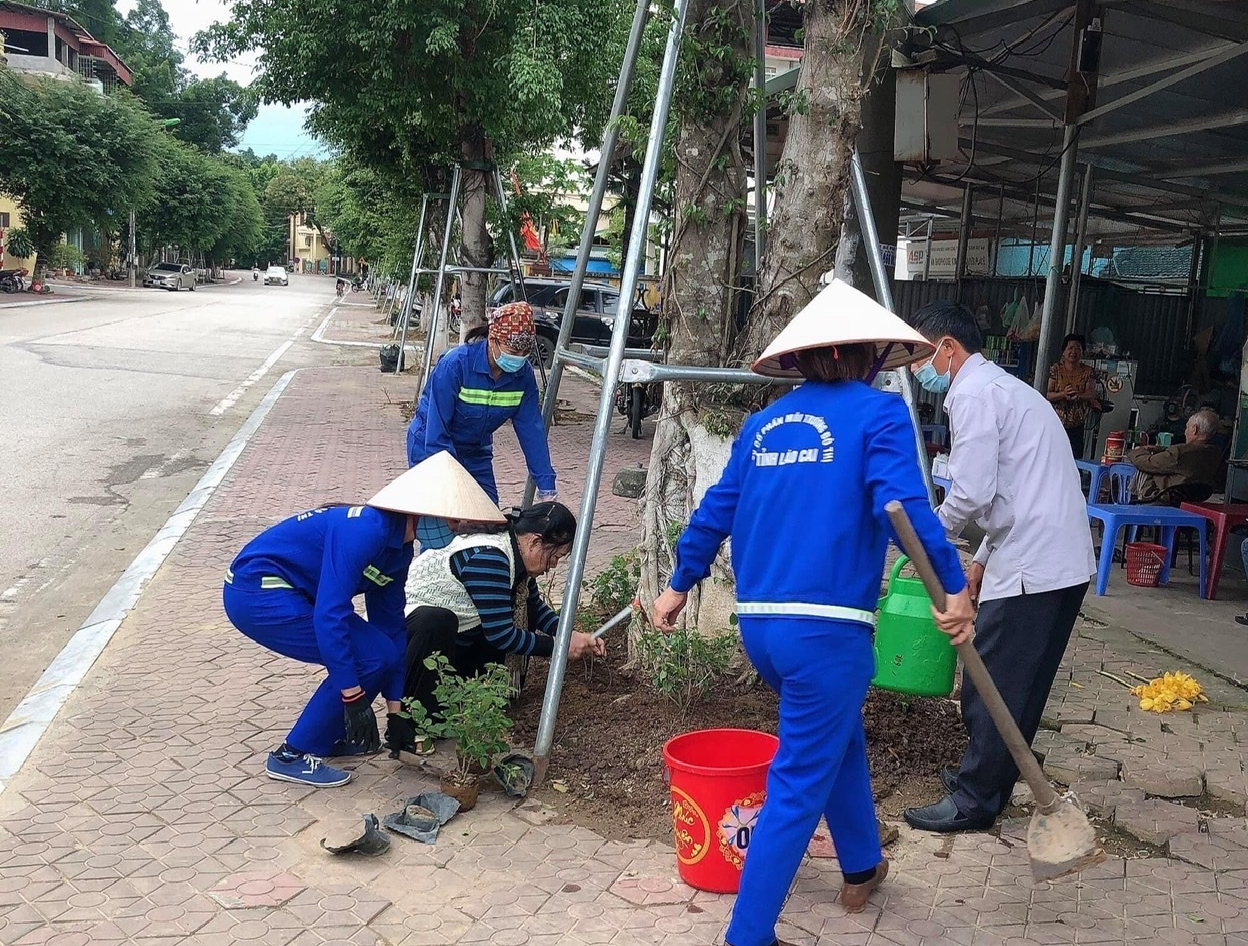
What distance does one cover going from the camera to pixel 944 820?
12.8ft

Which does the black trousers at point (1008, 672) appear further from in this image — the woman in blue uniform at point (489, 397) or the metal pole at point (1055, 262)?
the metal pole at point (1055, 262)

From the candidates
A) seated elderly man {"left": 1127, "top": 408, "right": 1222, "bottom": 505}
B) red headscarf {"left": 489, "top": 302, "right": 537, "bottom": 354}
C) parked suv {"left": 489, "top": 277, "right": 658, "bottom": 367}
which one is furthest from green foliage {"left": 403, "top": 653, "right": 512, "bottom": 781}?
parked suv {"left": 489, "top": 277, "right": 658, "bottom": 367}

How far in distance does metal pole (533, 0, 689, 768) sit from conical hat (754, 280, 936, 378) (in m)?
1.01

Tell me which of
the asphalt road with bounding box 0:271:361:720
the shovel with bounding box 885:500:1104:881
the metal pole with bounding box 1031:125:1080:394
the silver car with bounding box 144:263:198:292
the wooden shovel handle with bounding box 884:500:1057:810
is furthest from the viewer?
Result: the silver car with bounding box 144:263:198:292

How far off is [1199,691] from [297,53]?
35.4 ft

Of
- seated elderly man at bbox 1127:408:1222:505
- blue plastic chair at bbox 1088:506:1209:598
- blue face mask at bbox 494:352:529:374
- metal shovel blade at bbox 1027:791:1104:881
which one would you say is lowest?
metal shovel blade at bbox 1027:791:1104:881

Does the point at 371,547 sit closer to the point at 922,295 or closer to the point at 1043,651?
the point at 1043,651

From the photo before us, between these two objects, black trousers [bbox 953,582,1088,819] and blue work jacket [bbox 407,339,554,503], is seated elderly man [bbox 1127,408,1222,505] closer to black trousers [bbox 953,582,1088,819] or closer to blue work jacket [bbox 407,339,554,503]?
black trousers [bbox 953,582,1088,819]

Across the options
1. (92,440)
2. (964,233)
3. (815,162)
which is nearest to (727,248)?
(815,162)

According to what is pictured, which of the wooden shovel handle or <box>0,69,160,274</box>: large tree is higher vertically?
<box>0,69,160,274</box>: large tree

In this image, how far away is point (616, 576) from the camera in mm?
5402

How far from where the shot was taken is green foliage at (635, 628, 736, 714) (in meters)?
4.33

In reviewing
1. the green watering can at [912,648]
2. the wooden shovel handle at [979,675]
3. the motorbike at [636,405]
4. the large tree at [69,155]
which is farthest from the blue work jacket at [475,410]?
the large tree at [69,155]

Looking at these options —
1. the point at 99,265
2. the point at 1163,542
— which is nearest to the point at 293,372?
the point at 1163,542
